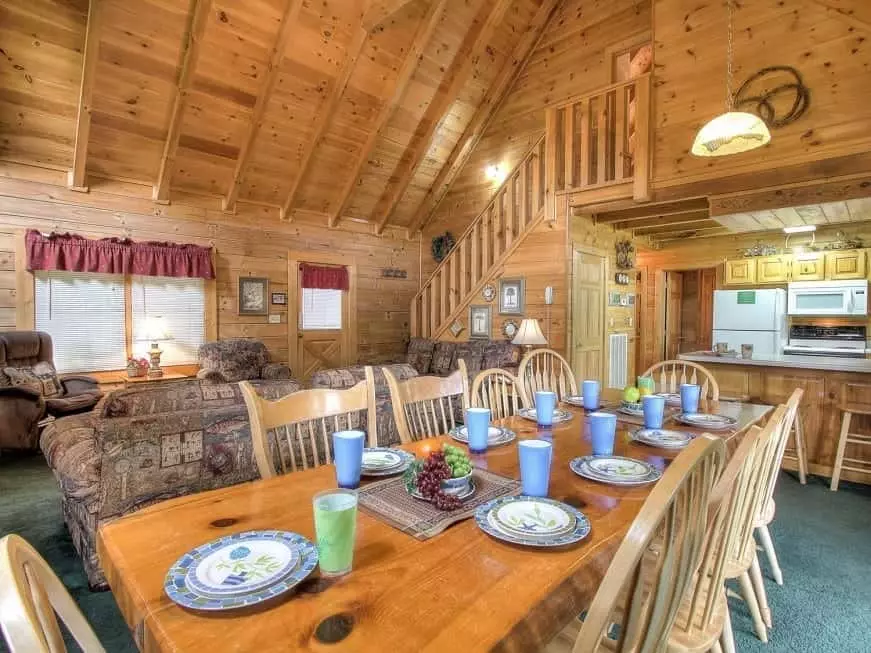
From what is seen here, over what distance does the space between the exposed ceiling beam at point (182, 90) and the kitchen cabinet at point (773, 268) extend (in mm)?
6811

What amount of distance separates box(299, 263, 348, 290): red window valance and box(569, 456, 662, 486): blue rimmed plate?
567cm

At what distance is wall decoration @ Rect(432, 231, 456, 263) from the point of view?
7438mm

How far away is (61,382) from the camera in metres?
4.63

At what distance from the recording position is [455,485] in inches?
47.8

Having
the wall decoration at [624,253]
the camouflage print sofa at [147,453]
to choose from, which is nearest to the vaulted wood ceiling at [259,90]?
the wall decoration at [624,253]

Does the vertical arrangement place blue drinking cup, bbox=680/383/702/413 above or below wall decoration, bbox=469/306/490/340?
below

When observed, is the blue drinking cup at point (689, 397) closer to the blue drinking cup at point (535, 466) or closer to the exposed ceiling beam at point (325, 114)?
the blue drinking cup at point (535, 466)

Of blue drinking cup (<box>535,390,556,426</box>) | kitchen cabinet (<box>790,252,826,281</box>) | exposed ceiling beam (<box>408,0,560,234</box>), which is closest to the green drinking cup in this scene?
blue drinking cup (<box>535,390,556,426</box>)

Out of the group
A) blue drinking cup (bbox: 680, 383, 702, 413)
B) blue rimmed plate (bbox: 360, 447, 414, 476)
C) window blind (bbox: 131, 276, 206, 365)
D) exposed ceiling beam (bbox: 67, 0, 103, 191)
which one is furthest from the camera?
window blind (bbox: 131, 276, 206, 365)

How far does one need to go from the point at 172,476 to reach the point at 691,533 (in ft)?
6.77

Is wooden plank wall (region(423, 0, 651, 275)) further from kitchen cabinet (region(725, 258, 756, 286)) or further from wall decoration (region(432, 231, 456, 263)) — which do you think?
kitchen cabinet (region(725, 258, 756, 286))

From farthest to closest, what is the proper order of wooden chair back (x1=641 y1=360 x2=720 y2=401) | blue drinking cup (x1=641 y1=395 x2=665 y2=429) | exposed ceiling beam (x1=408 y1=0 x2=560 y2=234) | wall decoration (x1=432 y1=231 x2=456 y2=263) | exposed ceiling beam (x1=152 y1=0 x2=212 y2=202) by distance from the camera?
wall decoration (x1=432 y1=231 x2=456 y2=263)
exposed ceiling beam (x1=408 y1=0 x2=560 y2=234)
exposed ceiling beam (x1=152 y1=0 x2=212 y2=202)
wooden chair back (x1=641 y1=360 x2=720 y2=401)
blue drinking cup (x1=641 y1=395 x2=665 y2=429)

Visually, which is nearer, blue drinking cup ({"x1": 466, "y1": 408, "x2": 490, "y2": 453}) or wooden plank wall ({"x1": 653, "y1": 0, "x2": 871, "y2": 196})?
blue drinking cup ({"x1": 466, "y1": 408, "x2": 490, "y2": 453})

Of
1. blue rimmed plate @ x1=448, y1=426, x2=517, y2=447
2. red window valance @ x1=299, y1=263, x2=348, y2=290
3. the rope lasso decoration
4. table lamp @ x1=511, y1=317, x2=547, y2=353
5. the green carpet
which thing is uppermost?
the rope lasso decoration
